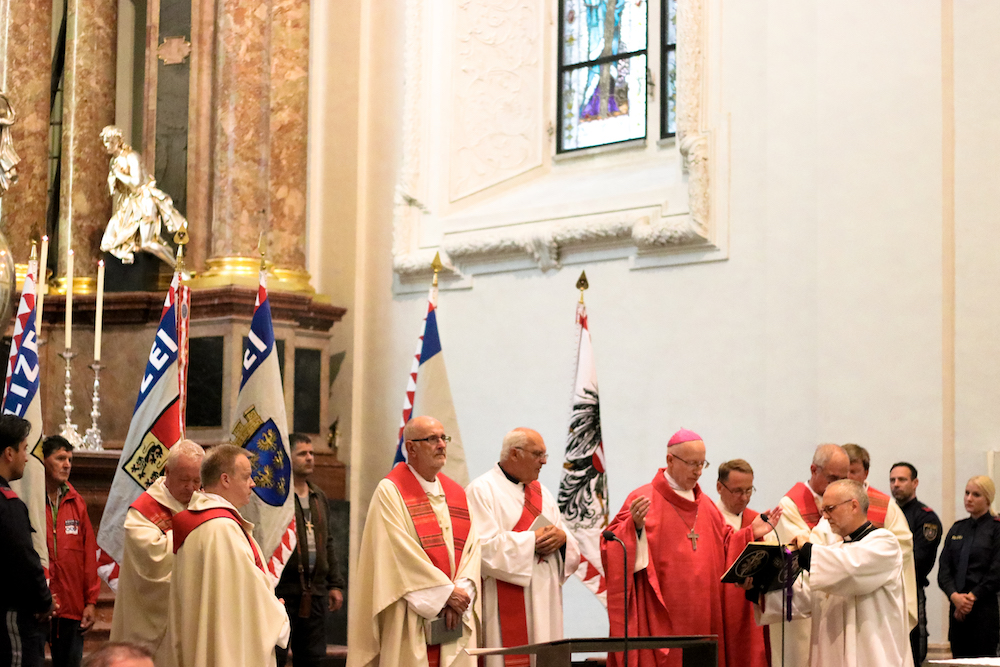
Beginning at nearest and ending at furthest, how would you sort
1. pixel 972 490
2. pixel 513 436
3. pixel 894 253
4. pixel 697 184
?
pixel 513 436 → pixel 972 490 → pixel 894 253 → pixel 697 184

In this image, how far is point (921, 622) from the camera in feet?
27.7

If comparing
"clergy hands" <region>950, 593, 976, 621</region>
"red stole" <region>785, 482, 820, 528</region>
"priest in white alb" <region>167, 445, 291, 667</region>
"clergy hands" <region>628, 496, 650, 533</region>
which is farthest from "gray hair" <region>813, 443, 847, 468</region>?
"priest in white alb" <region>167, 445, 291, 667</region>

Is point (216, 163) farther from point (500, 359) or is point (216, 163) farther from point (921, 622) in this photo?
point (921, 622)

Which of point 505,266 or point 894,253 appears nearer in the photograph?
point 894,253

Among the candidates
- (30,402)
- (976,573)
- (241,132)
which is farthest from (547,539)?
(241,132)

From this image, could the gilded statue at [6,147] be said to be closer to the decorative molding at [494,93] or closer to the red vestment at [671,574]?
the decorative molding at [494,93]

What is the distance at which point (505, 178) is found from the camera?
1119cm

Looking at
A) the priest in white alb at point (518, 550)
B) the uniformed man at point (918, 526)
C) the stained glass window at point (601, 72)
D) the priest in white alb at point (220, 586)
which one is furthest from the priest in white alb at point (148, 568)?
the stained glass window at point (601, 72)

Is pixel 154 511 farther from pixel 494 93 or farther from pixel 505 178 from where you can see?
pixel 494 93

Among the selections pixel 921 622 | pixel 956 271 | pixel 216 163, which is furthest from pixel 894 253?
pixel 216 163

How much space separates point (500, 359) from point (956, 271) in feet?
11.5

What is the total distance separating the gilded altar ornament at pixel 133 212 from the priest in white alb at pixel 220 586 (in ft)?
18.0

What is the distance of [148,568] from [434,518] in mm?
1279

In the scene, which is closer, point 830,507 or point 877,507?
point 830,507
